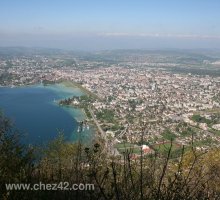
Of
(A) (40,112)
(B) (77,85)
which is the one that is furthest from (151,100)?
(B) (77,85)

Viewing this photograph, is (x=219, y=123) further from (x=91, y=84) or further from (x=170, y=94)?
(x=91, y=84)

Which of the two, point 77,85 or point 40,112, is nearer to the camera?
point 40,112

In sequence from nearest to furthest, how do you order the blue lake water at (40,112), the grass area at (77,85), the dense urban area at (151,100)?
the blue lake water at (40,112)
the dense urban area at (151,100)
the grass area at (77,85)

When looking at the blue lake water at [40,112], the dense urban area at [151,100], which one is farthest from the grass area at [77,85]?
the blue lake water at [40,112]

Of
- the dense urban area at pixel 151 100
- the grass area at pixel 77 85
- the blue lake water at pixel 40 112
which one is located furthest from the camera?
the grass area at pixel 77 85

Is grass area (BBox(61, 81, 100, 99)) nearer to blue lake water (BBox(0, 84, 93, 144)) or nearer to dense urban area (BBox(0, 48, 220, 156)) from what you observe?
dense urban area (BBox(0, 48, 220, 156))

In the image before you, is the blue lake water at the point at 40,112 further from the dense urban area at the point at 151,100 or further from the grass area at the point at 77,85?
the dense urban area at the point at 151,100

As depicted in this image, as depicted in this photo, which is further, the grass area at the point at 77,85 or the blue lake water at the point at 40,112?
the grass area at the point at 77,85

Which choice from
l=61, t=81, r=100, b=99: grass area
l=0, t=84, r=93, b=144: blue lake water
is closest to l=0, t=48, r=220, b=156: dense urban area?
l=61, t=81, r=100, b=99: grass area

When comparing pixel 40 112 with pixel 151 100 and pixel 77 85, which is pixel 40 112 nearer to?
pixel 151 100
